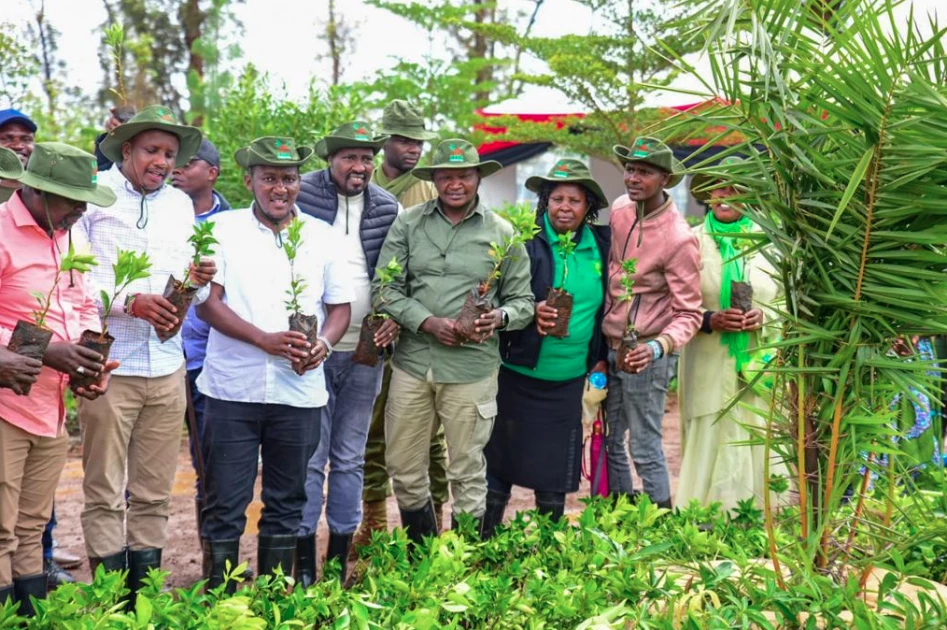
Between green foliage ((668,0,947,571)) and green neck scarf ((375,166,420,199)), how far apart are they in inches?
111

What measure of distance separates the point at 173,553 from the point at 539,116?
36.7 ft

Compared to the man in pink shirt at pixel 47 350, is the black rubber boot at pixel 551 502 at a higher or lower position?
lower

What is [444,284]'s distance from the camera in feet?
18.8

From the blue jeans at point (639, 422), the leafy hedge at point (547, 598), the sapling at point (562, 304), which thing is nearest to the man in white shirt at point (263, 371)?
the leafy hedge at point (547, 598)

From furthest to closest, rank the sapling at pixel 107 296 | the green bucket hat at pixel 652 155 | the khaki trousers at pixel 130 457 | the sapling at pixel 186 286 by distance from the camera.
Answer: the green bucket hat at pixel 652 155, the khaki trousers at pixel 130 457, the sapling at pixel 186 286, the sapling at pixel 107 296

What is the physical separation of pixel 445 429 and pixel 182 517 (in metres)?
2.57

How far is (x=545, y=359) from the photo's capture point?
6043 mm

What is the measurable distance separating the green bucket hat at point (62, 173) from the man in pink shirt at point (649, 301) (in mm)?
2857

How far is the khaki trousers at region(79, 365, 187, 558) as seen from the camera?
4910 mm

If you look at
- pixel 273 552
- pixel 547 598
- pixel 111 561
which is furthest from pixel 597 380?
pixel 111 561

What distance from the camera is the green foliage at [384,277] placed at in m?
5.53

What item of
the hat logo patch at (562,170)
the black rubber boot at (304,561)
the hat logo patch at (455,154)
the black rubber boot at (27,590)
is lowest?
the black rubber boot at (304,561)

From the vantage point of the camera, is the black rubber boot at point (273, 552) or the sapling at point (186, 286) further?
the black rubber boot at point (273, 552)

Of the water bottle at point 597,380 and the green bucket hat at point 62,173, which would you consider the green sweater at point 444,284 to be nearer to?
the water bottle at point 597,380
